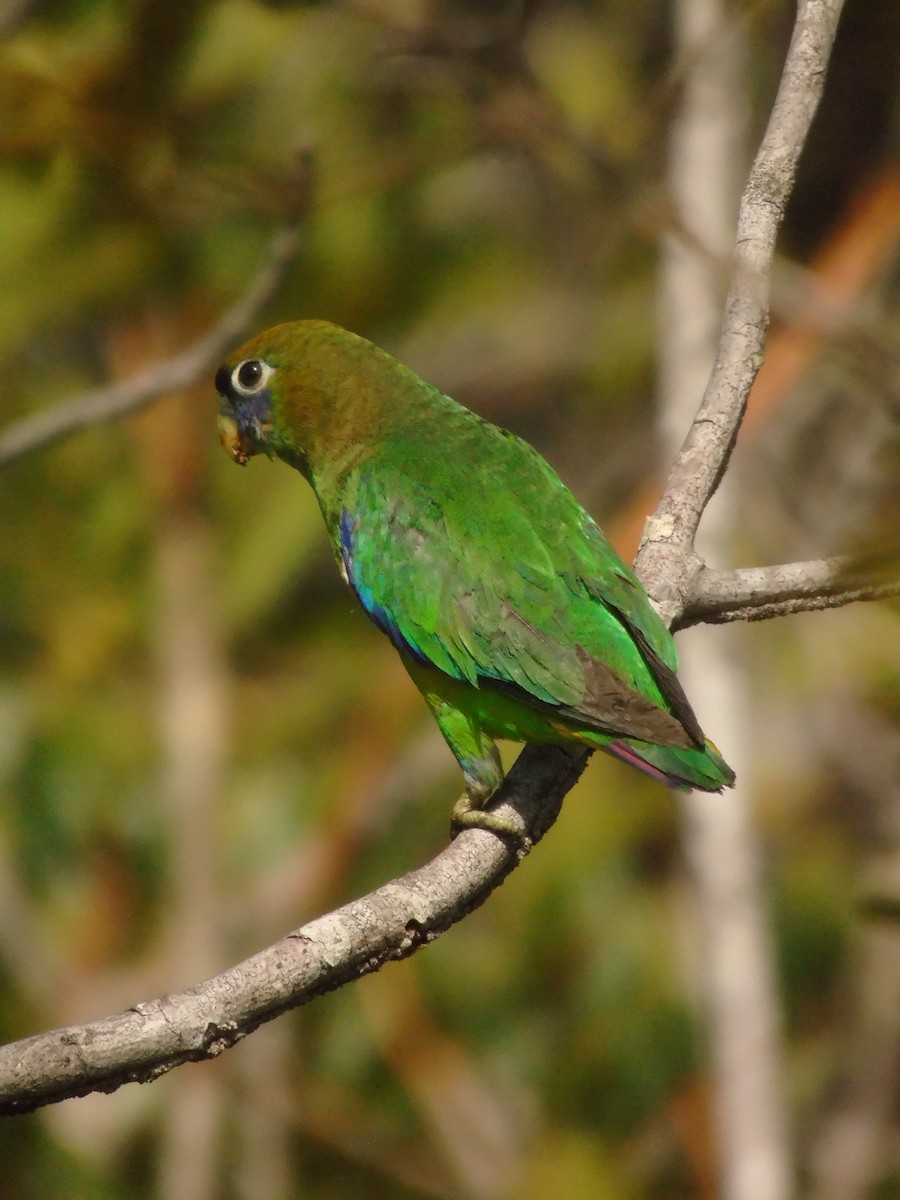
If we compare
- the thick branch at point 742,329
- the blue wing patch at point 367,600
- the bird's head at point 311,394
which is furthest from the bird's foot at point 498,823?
the bird's head at point 311,394

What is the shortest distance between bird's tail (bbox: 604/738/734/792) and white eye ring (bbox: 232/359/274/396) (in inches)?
76.3

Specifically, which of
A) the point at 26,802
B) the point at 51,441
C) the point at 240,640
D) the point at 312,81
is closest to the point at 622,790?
the point at 240,640

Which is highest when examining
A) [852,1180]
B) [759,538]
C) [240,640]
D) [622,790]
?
[240,640]

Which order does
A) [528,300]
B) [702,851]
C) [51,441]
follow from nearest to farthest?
[51,441] → [702,851] → [528,300]

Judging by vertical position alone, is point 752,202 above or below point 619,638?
above

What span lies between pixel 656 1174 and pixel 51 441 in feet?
14.7

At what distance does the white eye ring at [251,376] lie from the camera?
467 cm

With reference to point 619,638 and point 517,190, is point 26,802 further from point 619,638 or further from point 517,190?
point 517,190

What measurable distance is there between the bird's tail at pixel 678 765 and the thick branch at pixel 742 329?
22.0 inches

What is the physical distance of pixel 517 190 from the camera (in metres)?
10.4

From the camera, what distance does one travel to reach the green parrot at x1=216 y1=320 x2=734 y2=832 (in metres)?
3.51

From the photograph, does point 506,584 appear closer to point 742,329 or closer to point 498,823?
point 498,823

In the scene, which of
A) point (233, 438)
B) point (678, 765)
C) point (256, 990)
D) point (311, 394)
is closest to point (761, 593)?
point (678, 765)

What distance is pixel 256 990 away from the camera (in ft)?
8.31
